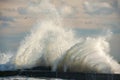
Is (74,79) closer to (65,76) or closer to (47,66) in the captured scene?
(65,76)

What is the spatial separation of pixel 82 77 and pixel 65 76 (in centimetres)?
116

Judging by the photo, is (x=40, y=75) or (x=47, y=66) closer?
(x=40, y=75)

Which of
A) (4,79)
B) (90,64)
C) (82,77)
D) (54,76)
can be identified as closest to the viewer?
(4,79)

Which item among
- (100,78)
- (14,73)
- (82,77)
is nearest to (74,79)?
(82,77)

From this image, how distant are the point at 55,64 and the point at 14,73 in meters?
2.45

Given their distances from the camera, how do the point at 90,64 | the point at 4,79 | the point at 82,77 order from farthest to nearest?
1. the point at 90,64
2. the point at 82,77
3. the point at 4,79

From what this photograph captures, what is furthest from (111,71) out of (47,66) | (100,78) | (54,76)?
(47,66)

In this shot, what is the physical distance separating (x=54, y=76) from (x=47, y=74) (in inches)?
42.0

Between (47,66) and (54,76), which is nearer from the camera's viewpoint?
(54,76)

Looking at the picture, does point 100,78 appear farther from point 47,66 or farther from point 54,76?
point 47,66

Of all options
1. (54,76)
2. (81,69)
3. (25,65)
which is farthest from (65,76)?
(25,65)

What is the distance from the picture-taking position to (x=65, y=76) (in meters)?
17.0

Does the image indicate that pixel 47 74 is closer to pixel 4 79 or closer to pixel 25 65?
pixel 25 65

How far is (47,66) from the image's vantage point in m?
19.4
